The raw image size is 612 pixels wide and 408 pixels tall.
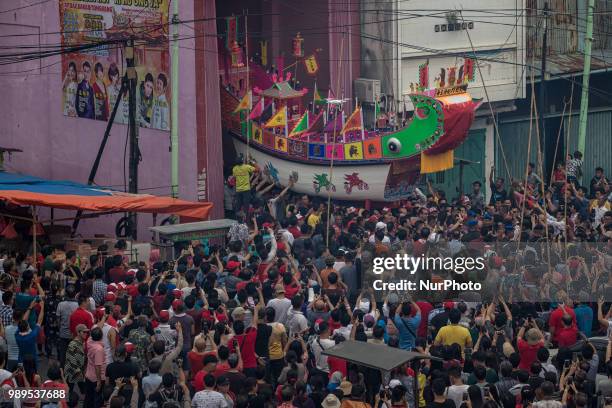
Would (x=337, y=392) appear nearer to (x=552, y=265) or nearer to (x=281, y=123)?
(x=552, y=265)

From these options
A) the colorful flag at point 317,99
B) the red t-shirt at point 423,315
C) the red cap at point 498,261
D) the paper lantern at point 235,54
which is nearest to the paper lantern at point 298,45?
the colorful flag at point 317,99

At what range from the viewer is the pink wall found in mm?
25203

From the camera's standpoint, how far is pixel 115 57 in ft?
83.4

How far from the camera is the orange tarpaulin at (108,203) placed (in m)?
19.7

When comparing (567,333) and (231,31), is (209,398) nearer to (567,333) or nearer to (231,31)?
(567,333)

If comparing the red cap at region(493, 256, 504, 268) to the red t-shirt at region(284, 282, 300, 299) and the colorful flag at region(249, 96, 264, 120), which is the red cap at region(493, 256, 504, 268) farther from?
the colorful flag at region(249, 96, 264, 120)

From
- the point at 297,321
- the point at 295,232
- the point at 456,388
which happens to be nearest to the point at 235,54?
the point at 295,232

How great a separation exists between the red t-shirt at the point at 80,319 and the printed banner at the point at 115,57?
10.8m

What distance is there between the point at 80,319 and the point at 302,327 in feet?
8.67

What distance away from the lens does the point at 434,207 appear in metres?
23.5

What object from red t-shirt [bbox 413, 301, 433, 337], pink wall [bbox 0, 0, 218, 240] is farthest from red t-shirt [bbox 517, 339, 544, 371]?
pink wall [bbox 0, 0, 218, 240]

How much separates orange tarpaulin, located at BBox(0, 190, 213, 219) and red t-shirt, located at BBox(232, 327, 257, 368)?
682 cm

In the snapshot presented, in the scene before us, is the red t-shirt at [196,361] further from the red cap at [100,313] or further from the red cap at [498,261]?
the red cap at [498,261]

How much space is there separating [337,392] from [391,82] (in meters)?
20.4
